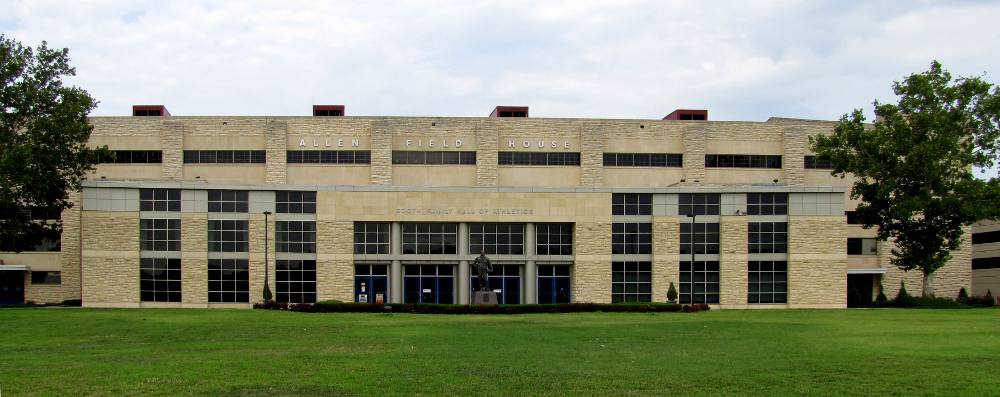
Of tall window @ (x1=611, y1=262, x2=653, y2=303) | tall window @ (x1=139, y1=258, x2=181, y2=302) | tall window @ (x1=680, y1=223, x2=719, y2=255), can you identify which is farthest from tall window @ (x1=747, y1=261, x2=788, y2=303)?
tall window @ (x1=139, y1=258, x2=181, y2=302)

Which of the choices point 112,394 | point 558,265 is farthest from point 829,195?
point 112,394

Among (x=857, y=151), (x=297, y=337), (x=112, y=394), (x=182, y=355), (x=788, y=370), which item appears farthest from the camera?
(x=857, y=151)

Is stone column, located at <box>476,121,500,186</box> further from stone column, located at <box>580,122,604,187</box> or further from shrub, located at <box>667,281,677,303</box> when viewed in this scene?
shrub, located at <box>667,281,677,303</box>

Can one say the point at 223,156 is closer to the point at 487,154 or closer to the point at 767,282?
the point at 487,154

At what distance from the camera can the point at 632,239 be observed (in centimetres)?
6325

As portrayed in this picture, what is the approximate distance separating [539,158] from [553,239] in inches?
342

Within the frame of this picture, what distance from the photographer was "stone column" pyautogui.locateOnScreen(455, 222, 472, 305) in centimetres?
6291

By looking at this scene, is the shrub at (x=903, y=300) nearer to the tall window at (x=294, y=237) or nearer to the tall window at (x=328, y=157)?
the tall window at (x=328, y=157)

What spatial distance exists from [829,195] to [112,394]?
176 feet

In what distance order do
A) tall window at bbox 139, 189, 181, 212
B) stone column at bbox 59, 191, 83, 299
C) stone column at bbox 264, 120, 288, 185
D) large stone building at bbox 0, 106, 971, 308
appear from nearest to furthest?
tall window at bbox 139, 189, 181, 212 < large stone building at bbox 0, 106, 971, 308 < stone column at bbox 264, 120, 288, 185 < stone column at bbox 59, 191, 83, 299

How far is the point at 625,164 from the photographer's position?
70.8 meters

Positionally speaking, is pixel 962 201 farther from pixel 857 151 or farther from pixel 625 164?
pixel 625 164

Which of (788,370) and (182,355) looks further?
(182,355)

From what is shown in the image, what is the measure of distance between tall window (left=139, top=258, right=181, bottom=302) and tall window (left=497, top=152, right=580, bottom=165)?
2359cm
